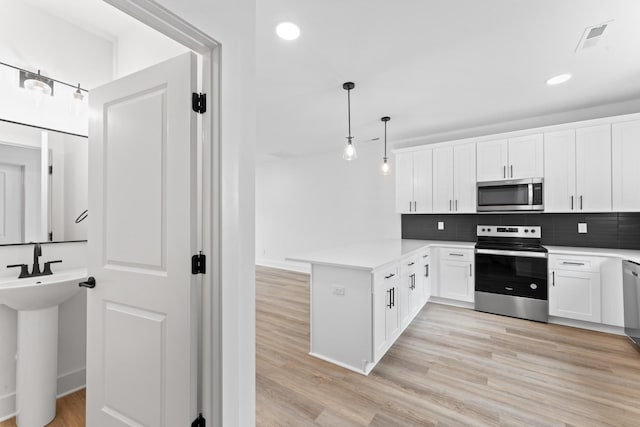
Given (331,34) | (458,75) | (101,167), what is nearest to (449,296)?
(458,75)

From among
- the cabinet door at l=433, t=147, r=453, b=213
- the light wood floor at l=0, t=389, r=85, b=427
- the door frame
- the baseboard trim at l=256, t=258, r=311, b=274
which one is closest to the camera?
the door frame

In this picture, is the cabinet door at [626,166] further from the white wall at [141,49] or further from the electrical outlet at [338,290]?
the white wall at [141,49]

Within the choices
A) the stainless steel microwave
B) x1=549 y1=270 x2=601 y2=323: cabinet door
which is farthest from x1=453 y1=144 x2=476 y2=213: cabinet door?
x1=549 y1=270 x2=601 y2=323: cabinet door

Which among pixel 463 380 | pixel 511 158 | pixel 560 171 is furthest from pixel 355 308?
pixel 560 171

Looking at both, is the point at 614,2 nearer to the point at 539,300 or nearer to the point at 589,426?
the point at 589,426

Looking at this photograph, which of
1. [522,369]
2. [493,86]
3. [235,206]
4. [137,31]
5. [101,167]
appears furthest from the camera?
[493,86]

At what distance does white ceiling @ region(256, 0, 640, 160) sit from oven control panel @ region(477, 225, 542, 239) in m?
1.53

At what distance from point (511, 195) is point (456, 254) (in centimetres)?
106

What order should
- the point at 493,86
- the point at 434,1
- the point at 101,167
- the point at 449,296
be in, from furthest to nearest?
the point at 449,296, the point at 493,86, the point at 434,1, the point at 101,167

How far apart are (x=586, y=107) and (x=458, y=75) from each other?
2.21 metres

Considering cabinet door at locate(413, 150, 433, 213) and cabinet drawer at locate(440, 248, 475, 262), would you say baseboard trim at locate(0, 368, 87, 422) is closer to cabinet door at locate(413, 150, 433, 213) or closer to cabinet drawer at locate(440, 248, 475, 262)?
cabinet drawer at locate(440, 248, 475, 262)

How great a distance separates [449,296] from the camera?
3.89 meters

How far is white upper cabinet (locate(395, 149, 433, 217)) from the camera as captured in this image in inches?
169

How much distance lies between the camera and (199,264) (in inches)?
49.3
